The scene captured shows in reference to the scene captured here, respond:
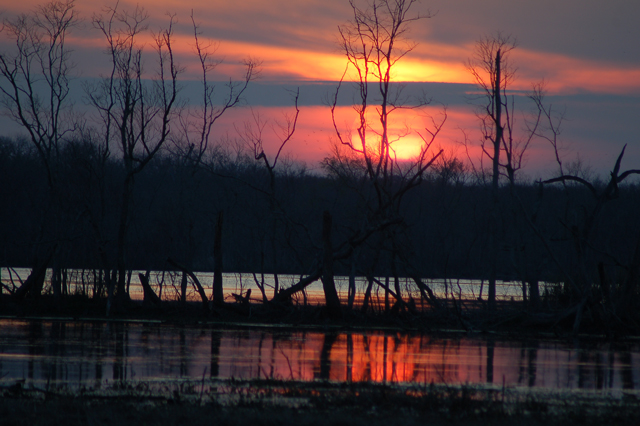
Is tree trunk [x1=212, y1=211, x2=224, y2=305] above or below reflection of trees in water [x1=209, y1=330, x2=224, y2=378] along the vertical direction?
above

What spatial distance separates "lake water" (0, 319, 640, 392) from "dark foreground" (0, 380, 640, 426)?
74 cm

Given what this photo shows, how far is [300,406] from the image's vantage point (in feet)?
29.5

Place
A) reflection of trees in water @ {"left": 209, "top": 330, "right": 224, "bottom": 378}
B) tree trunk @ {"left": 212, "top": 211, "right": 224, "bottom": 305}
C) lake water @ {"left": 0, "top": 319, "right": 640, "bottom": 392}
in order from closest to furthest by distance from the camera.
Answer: lake water @ {"left": 0, "top": 319, "right": 640, "bottom": 392}
reflection of trees in water @ {"left": 209, "top": 330, "right": 224, "bottom": 378}
tree trunk @ {"left": 212, "top": 211, "right": 224, "bottom": 305}

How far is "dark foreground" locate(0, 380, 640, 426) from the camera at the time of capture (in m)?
8.06

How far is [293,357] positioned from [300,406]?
579 centimetres

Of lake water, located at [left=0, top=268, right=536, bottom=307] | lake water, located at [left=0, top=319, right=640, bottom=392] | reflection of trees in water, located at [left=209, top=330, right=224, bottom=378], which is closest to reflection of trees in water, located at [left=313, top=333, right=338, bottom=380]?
lake water, located at [left=0, top=319, right=640, bottom=392]

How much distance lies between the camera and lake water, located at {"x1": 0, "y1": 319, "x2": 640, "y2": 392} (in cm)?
1204

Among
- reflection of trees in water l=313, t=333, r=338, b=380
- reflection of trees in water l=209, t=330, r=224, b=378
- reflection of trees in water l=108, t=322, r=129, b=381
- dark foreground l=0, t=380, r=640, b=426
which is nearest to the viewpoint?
dark foreground l=0, t=380, r=640, b=426

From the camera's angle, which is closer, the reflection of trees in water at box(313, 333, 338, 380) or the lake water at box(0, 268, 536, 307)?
the reflection of trees in water at box(313, 333, 338, 380)

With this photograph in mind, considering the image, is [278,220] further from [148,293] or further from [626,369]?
[626,369]

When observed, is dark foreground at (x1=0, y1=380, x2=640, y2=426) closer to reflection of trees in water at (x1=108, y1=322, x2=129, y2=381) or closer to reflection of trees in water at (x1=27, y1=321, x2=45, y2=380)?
reflection of trees in water at (x1=108, y1=322, x2=129, y2=381)

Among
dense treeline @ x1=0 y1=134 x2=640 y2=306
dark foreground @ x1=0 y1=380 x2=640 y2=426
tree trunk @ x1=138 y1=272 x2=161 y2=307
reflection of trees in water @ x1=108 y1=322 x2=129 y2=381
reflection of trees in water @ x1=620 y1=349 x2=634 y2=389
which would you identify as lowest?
reflection of trees in water @ x1=620 y1=349 x2=634 y2=389

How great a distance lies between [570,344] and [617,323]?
3.04m

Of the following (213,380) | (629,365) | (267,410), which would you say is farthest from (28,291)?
(629,365)
